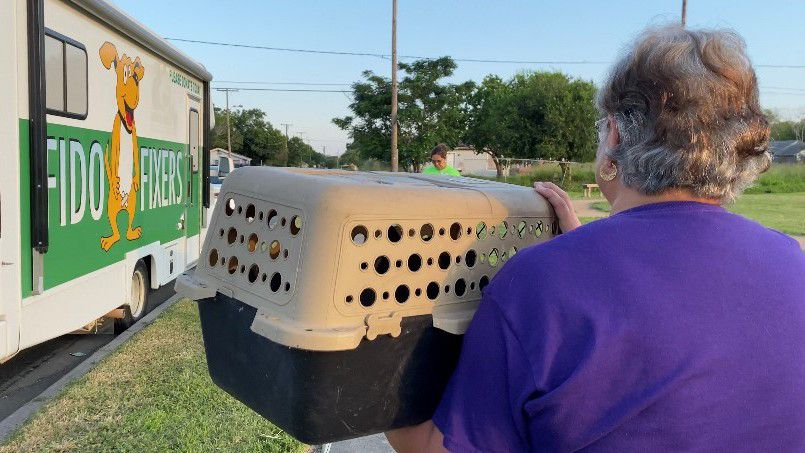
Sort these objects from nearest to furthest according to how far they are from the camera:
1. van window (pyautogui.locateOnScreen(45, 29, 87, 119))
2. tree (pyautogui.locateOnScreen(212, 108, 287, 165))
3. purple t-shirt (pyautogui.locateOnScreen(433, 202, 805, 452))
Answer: purple t-shirt (pyautogui.locateOnScreen(433, 202, 805, 452)), van window (pyautogui.locateOnScreen(45, 29, 87, 119)), tree (pyautogui.locateOnScreen(212, 108, 287, 165))

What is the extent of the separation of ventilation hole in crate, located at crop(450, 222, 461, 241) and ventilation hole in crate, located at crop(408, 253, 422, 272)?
0.10m

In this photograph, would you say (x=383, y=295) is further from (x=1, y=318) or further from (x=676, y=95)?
(x=1, y=318)


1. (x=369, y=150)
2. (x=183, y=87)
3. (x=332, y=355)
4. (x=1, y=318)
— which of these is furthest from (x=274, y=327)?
(x=369, y=150)

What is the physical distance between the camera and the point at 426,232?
1.52 meters

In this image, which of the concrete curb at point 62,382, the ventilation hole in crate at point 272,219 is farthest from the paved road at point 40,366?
the ventilation hole in crate at point 272,219

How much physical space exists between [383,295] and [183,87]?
765cm

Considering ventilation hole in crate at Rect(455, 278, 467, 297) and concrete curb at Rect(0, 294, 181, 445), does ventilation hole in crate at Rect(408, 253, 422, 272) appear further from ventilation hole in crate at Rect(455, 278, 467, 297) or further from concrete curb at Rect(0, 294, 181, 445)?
concrete curb at Rect(0, 294, 181, 445)

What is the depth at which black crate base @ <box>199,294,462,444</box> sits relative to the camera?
55.1 inches

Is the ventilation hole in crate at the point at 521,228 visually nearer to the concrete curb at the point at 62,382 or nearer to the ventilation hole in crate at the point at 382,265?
the ventilation hole in crate at the point at 382,265

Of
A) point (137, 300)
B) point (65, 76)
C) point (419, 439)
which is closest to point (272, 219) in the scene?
point (419, 439)

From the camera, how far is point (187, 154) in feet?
28.4

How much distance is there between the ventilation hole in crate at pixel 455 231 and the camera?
5.04 feet

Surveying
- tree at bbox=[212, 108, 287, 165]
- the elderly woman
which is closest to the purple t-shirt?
the elderly woman

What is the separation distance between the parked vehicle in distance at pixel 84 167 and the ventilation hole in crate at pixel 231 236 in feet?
9.98
